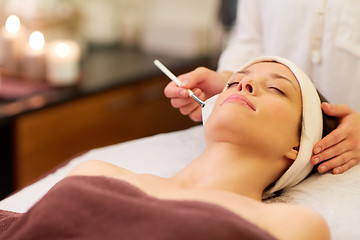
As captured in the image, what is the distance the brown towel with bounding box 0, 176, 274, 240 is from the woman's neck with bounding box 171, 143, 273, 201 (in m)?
0.15

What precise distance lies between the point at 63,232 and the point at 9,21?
1681 mm

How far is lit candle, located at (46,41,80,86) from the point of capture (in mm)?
2375

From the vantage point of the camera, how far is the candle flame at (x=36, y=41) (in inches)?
95.8

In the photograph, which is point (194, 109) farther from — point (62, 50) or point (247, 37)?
point (62, 50)

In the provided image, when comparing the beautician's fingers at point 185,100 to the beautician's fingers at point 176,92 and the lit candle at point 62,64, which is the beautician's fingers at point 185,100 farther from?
the lit candle at point 62,64

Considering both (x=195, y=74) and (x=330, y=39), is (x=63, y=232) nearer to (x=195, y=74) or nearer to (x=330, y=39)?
(x=195, y=74)

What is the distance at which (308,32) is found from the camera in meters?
1.50

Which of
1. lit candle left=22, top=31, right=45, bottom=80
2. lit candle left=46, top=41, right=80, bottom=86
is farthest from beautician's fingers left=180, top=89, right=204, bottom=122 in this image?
lit candle left=22, top=31, right=45, bottom=80

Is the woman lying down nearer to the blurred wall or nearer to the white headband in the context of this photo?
the white headband

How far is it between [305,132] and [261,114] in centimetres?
12

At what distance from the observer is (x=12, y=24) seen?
7.91ft

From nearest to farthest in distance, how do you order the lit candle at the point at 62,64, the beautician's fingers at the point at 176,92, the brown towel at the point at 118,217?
the brown towel at the point at 118,217 < the beautician's fingers at the point at 176,92 < the lit candle at the point at 62,64

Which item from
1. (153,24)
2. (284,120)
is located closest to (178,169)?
(284,120)

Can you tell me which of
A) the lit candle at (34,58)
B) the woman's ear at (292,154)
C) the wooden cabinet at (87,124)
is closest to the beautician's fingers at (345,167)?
the woman's ear at (292,154)
